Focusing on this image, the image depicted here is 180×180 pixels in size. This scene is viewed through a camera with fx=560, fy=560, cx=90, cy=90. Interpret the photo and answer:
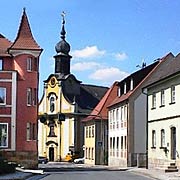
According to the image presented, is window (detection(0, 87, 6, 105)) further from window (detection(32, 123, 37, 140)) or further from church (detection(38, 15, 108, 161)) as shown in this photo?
church (detection(38, 15, 108, 161))

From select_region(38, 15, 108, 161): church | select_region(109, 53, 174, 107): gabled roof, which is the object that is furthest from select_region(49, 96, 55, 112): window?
select_region(109, 53, 174, 107): gabled roof

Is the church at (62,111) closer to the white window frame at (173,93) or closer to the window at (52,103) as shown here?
the window at (52,103)

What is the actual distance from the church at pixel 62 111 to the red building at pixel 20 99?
161 feet

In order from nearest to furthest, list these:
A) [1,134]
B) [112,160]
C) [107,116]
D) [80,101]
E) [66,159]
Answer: [1,134] < [112,160] < [107,116] < [66,159] < [80,101]

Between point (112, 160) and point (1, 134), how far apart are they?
79.6 feet

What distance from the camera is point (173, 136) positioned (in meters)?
43.2

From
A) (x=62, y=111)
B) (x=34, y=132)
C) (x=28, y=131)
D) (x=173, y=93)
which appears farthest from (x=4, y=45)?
(x=62, y=111)

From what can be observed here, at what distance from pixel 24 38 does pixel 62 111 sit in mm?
51256

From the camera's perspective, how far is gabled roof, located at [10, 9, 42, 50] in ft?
180

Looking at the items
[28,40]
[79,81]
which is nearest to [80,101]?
[79,81]

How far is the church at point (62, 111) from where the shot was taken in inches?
4107

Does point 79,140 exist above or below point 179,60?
below

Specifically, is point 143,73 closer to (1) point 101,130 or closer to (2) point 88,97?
(1) point 101,130

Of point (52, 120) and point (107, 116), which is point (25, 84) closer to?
point (107, 116)
